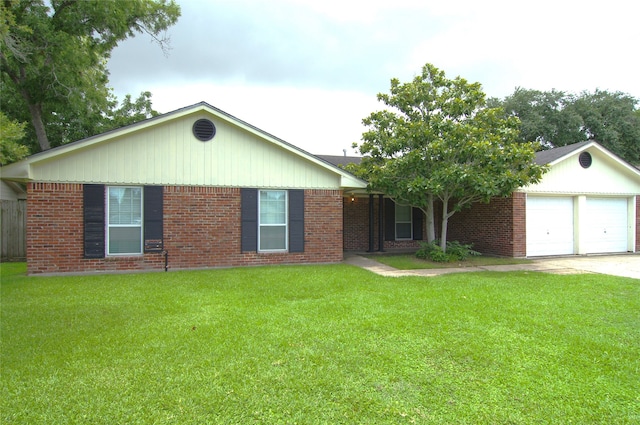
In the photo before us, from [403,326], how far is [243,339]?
210 cm

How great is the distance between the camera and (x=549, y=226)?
43.6 ft

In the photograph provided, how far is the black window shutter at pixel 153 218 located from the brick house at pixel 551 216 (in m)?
6.71

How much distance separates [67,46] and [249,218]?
1053 centimetres

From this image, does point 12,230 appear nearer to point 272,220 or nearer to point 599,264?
point 272,220

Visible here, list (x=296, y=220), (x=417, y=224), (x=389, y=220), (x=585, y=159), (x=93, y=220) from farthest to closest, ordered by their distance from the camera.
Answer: (x=417, y=224) → (x=389, y=220) → (x=585, y=159) → (x=296, y=220) → (x=93, y=220)

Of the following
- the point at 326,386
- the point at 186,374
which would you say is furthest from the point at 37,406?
the point at 326,386

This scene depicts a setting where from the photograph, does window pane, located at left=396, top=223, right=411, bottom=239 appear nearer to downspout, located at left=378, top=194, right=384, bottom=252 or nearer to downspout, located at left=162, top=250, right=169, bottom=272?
downspout, located at left=378, top=194, right=384, bottom=252

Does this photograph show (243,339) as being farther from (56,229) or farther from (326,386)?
(56,229)

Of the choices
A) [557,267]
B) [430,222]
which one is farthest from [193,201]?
[557,267]

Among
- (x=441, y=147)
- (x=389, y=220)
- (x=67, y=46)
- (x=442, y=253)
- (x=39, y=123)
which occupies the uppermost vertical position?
(x=67, y=46)

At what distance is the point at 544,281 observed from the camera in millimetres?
8383

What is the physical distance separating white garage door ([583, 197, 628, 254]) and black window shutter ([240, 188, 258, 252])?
1193cm

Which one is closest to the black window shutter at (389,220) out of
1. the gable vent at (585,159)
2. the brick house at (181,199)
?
the brick house at (181,199)

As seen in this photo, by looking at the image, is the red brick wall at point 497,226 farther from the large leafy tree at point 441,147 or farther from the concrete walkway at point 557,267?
the large leafy tree at point 441,147
